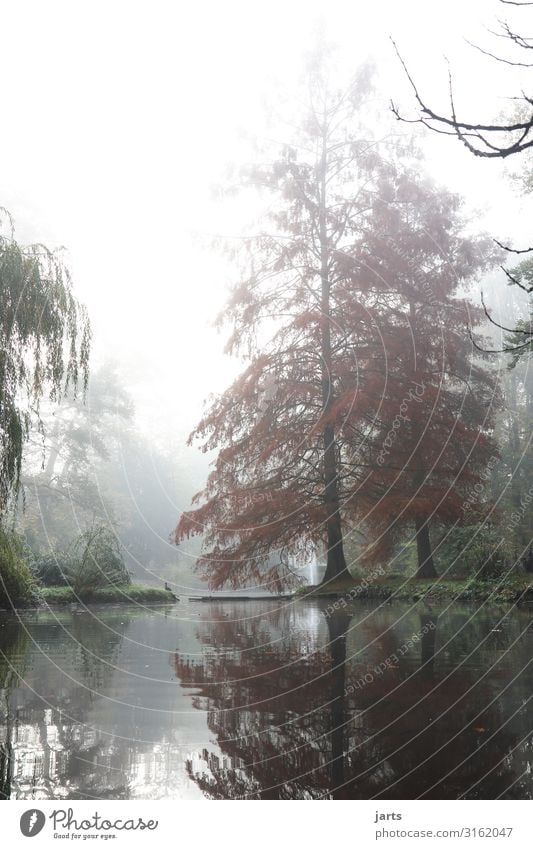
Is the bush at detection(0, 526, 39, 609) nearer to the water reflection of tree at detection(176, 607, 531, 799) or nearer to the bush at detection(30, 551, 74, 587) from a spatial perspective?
the bush at detection(30, 551, 74, 587)

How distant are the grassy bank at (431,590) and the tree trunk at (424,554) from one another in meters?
0.41

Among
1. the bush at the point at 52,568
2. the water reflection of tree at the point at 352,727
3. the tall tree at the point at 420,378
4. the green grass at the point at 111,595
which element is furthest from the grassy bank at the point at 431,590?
the water reflection of tree at the point at 352,727

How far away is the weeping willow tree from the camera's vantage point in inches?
224

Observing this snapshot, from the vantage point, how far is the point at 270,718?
8.57ft

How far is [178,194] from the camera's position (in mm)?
12992

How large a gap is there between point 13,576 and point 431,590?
6.37 meters

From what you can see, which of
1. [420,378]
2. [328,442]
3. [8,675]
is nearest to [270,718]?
[8,675]

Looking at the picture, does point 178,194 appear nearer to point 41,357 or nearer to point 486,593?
point 41,357

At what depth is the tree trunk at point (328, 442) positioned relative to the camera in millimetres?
11219

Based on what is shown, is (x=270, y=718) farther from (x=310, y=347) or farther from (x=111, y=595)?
(x=310, y=347)

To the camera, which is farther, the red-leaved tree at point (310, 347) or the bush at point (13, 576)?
the red-leaved tree at point (310, 347)

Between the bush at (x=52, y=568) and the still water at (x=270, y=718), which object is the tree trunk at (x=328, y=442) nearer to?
the bush at (x=52, y=568)
